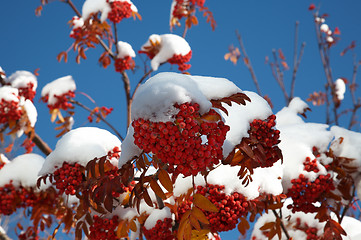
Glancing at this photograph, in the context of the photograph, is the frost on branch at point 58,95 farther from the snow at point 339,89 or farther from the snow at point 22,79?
the snow at point 339,89

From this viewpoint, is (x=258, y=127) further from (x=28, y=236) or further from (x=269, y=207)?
(x=28, y=236)

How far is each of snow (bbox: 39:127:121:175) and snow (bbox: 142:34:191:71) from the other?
2001 millimetres

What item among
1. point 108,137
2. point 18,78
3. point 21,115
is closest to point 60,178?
point 108,137

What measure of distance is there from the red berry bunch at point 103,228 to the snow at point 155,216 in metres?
0.17

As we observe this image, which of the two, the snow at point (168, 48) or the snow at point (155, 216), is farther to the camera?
the snow at point (168, 48)

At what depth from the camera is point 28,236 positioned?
2766 millimetres

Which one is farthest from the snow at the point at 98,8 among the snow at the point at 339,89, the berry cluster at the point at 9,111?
the snow at the point at 339,89

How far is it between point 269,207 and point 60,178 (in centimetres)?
109

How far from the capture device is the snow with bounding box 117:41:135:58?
392cm

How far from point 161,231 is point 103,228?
328 mm

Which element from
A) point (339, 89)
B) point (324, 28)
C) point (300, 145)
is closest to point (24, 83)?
point (300, 145)

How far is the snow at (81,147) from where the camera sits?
65.8 inches

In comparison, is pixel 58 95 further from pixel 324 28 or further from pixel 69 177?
pixel 324 28

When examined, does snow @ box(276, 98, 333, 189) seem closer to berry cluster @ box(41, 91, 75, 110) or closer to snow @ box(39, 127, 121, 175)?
snow @ box(39, 127, 121, 175)
